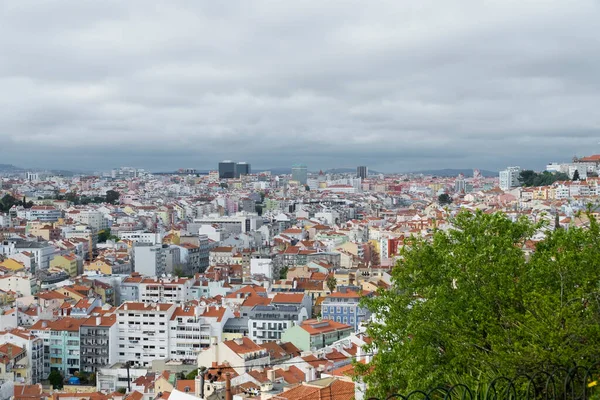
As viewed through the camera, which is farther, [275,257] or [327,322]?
[275,257]

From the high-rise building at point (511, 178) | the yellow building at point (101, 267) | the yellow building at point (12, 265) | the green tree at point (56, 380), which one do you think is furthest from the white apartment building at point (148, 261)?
the high-rise building at point (511, 178)

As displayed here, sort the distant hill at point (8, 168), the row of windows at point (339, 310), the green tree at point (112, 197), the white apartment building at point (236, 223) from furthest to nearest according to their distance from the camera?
1. the distant hill at point (8, 168)
2. the green tree at point (112, 197)
3. the white apartment building at point (236, 223)
4. the row of windows at point (339, 310)

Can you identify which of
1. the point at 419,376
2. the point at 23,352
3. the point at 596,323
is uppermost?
the point at 596,323

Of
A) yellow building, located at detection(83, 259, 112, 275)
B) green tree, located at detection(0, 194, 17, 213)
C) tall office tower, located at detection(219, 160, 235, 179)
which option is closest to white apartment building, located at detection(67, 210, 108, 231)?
green tree, located at detection(0, 194, 17, 213)

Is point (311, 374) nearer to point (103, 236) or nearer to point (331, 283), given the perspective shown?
point (331, 283)

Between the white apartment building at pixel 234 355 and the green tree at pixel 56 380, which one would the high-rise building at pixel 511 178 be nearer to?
the green tree at pixel 56 380

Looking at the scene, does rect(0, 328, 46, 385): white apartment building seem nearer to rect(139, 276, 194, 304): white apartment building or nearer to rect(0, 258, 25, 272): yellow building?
rect(139, 276, 194, 304): white apartment building

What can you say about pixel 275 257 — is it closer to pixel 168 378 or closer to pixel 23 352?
pixel 23 352

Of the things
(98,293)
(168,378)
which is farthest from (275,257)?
(168,378)
